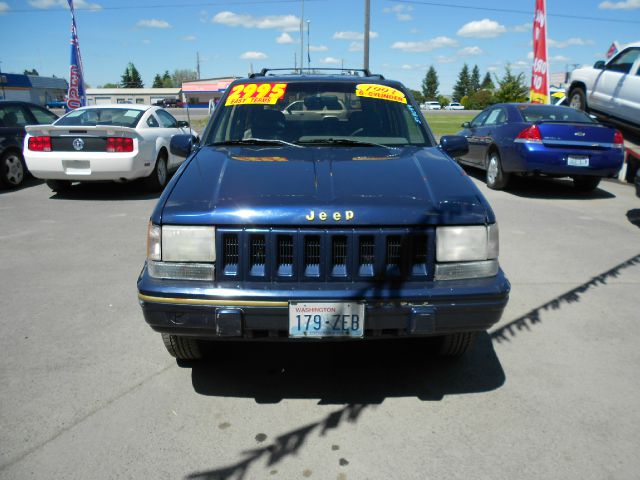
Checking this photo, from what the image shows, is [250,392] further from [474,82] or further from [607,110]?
[474,82]

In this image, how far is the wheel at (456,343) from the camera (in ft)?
10.1

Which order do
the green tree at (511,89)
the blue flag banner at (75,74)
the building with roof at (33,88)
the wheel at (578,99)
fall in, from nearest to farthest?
the wheel at (578,99)
the blue flag banner at (75,74)
the green tree at (511,89)
the building with roof at (33,88)

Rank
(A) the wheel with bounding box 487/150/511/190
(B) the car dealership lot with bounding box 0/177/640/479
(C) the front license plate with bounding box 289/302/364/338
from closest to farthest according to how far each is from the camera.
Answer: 1. (B) the car dealership lot with bounding box 0/177/640/479
2. (C) the front license plate with bounding box 289/302/364/338
3. (A) the wheel with bounding box 487/150/511/190

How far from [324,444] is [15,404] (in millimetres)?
1679

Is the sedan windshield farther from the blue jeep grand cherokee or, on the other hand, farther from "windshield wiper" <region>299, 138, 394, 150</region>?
the blue jeep grand cherokee

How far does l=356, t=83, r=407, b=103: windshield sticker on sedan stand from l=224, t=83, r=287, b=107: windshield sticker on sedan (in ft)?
1.97

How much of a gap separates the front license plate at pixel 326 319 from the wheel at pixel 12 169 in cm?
876

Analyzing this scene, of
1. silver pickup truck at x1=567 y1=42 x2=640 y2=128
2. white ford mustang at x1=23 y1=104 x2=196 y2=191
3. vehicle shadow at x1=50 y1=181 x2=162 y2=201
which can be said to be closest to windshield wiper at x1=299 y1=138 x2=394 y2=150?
white ford mustang at x1=23 y1=104 x2=196 y2=191

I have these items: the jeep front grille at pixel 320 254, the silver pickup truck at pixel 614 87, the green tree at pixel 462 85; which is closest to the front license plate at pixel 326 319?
the jeep front grille at pixel 320 254

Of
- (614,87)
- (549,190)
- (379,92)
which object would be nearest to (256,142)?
(379,92)

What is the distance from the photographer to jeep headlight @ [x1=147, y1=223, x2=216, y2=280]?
2.59 meters

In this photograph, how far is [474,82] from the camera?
12206cm

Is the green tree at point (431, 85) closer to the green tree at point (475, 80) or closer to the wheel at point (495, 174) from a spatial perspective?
the green tree at point (475, 80)

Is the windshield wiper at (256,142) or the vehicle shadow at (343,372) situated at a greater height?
the windshield wiper at (256,142)
